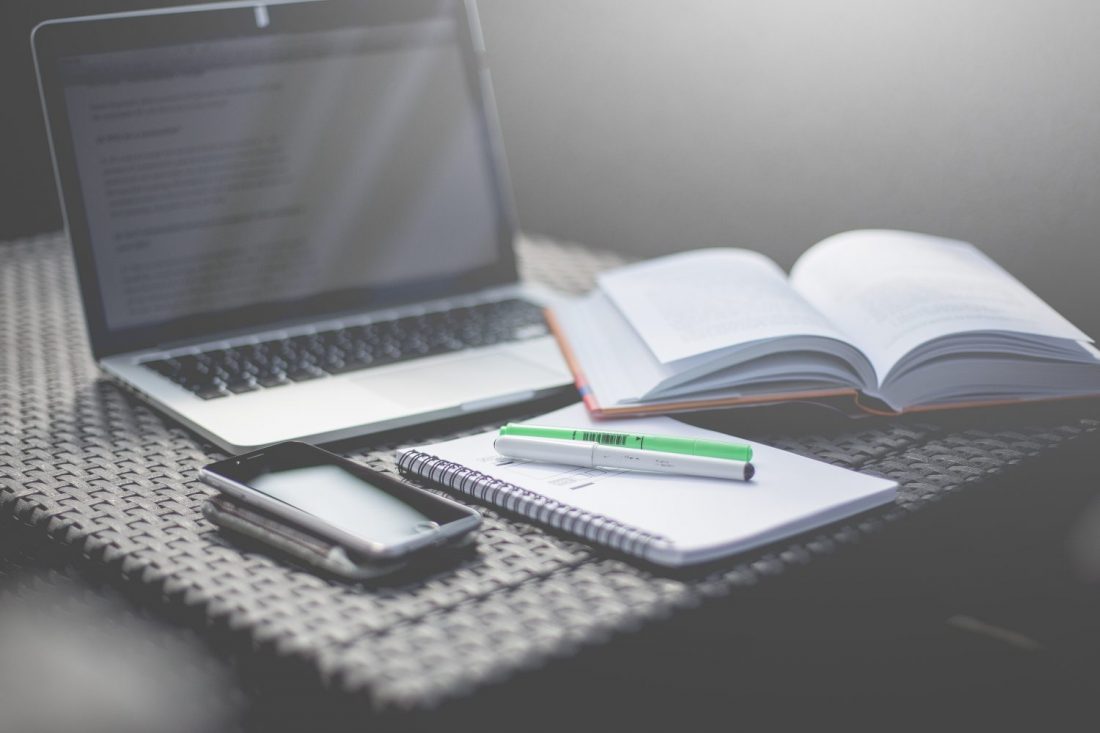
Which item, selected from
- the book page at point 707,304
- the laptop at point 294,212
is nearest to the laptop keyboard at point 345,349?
the laptop at point 294,212

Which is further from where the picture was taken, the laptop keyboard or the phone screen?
the laptop keyboard

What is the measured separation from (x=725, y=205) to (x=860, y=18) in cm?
30

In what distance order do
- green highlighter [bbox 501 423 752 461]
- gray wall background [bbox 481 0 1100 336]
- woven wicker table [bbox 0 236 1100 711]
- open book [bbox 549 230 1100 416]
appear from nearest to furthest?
woven wicker table [bbox 0 236 1100 711] < green highlighter [bbox 501 423 752 461] < open book [bbox 549 230 1100 416] < gray wall background [bbox 481 0 1100 336]

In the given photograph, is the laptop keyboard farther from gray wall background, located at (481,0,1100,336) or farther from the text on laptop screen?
gray wall background, located at (481,0,1100,336)

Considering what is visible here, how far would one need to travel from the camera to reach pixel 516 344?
39.0 inches

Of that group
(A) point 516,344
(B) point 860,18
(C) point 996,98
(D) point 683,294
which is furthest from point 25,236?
(C) point 996,98

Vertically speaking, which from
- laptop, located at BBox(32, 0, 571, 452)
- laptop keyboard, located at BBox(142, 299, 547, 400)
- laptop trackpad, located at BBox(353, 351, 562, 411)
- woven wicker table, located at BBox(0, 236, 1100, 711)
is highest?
laptop, located at BBox(32, 0, 571, 452)

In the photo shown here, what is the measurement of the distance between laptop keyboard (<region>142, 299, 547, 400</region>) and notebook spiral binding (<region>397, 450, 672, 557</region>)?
0.69 feet

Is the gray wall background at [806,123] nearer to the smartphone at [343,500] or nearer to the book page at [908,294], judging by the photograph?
the book page at [908,294]

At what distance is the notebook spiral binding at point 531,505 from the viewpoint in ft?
1.98

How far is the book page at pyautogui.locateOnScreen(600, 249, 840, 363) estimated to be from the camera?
0.82 m

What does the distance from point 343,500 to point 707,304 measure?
1.25 feet

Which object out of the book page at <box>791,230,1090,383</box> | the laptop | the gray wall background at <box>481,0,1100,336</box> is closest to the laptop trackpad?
the laptop

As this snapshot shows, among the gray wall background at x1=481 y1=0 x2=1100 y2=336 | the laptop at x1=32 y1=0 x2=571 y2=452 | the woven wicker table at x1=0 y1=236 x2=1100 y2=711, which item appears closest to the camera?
the woven wicker table at x1=0 y1=236 x2=1100 y2=711
